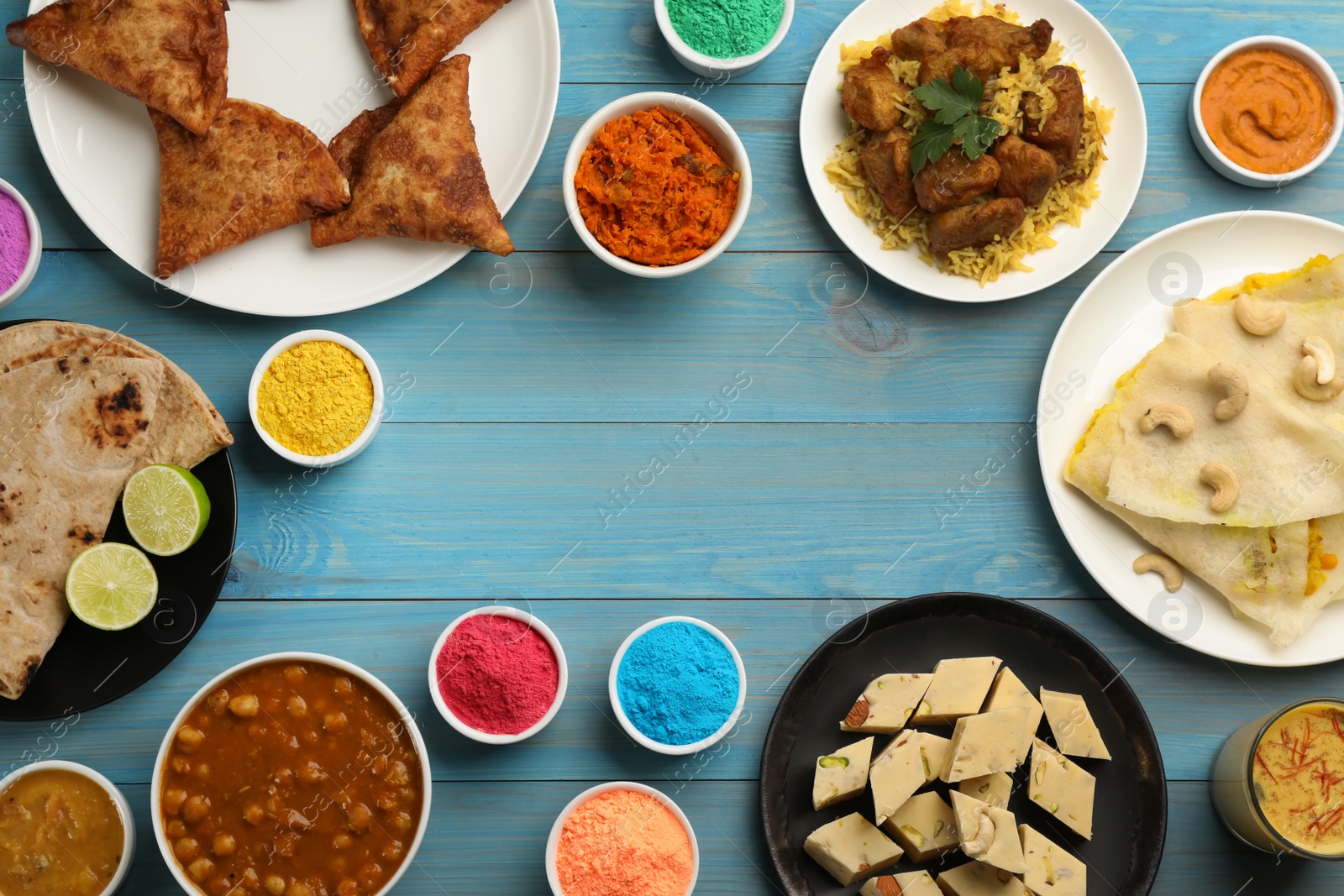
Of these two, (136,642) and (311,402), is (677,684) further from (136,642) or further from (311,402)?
(136,642)

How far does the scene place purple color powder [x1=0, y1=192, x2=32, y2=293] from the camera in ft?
8.23

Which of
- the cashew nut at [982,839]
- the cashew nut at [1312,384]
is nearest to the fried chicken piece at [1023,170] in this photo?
the cashew nut at [1312,384]

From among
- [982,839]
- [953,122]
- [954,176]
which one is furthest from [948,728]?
[953,122]

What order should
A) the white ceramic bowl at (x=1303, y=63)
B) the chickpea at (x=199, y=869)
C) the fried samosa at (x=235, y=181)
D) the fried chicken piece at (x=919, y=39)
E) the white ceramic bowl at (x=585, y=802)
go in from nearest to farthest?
the chickpea at (x=199, y=869), the white ceramic bowl at (x=585, y=802), the fried samosa at (x=235, y=181), the fried chicken piece at (x=919, y=39), the white ceramic bowl at (x=1303, y=63)

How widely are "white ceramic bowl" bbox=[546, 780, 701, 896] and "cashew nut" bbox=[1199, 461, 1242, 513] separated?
1.63 metres

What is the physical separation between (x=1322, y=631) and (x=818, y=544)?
1404 millimetres

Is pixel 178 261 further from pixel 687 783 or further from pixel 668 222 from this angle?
pixel 687 783

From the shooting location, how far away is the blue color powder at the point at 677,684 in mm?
2404

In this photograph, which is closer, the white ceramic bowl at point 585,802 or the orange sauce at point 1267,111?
the white ceramic bowl at point 585,802

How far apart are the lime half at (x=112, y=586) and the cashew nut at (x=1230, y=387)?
2.81 meters

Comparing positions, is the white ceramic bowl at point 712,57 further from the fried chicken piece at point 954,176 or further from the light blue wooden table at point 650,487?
the fried chicken piece at point 954,176

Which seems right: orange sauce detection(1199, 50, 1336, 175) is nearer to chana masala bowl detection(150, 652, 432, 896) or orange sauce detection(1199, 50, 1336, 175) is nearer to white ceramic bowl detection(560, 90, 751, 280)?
white ceramic bowl detection(560, 90, 751, 280)

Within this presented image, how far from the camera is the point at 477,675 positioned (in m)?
2.40

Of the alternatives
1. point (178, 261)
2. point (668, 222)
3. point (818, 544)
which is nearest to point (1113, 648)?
point (818, 544)
